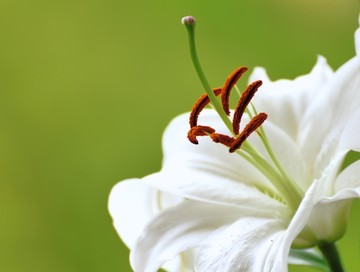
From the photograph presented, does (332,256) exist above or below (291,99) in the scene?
below

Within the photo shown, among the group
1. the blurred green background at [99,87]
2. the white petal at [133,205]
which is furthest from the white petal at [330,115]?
the blurred green background at [99,87]

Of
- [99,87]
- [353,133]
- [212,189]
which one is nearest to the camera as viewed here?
[353,133]

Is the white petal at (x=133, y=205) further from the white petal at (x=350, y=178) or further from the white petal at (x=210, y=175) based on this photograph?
the white petal at (x=350, y=178)

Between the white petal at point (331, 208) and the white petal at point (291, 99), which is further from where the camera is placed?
the white petal at point (291, 99)

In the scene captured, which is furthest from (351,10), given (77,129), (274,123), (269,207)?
(269,207)

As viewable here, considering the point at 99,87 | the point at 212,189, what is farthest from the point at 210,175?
the point at 99,87

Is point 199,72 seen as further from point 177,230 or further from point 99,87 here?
point 99,87
